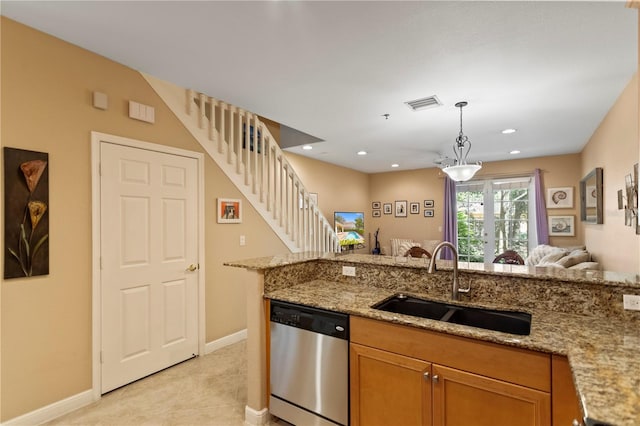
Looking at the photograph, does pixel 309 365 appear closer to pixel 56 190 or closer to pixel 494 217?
pixel 56 190

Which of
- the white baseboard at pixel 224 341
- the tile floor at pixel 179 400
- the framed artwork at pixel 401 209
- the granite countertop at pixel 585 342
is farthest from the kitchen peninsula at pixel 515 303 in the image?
the framed artwork at pixel 401 209

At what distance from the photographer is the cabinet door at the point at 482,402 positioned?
1319 millimetres

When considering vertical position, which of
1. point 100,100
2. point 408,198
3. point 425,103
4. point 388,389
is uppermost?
point 425,103

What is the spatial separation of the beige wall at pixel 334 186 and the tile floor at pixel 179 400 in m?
3.76

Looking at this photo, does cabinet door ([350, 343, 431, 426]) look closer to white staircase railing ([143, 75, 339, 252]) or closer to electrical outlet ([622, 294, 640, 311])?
electrical outlet ([622, 294, 640, 311])

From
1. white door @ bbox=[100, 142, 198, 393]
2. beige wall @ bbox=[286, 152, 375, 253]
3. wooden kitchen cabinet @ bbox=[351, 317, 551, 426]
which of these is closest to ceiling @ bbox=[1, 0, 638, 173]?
white door @ bbox=[100, 142, 198, 393]

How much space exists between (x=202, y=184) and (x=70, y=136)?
1.17 metres

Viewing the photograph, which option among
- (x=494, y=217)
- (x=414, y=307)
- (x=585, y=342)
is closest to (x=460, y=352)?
(x=585, y=342)

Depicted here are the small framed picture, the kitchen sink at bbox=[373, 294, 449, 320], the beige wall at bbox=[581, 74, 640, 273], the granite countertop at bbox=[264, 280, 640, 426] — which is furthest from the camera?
the small framed picture

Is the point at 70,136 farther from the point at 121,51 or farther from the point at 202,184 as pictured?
the point at 202,184

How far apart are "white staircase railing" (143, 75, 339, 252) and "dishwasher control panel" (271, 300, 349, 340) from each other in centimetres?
198

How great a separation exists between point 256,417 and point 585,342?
1962 millimetres

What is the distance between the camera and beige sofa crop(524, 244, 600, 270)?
12.2 feet

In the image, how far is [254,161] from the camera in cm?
397
